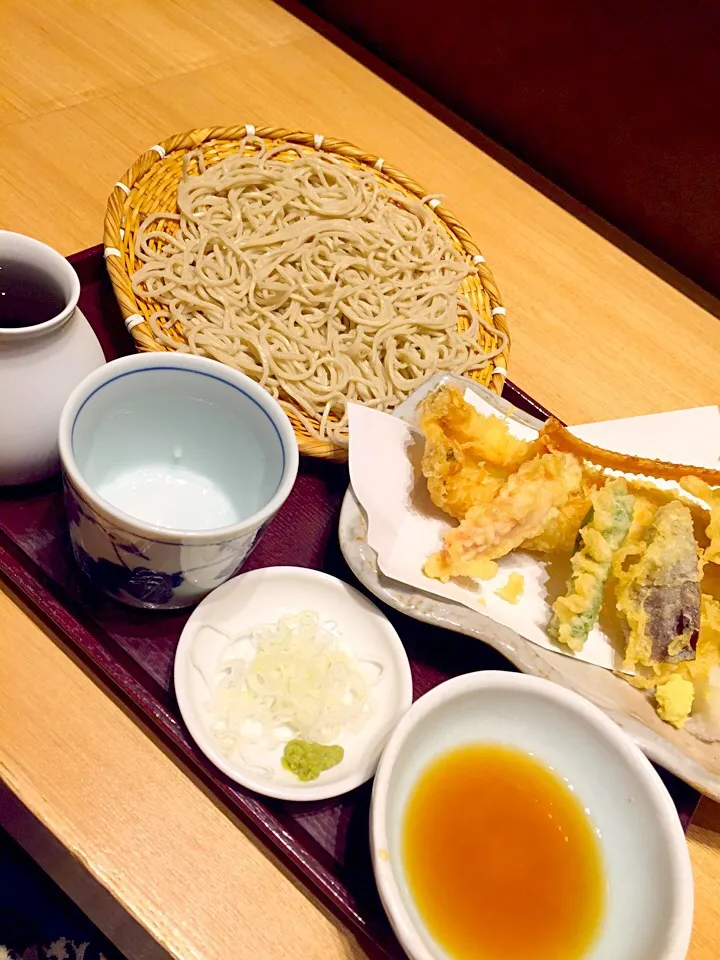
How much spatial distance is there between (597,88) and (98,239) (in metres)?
1.57

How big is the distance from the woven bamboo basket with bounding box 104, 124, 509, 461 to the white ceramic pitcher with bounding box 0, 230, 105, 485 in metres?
0.26

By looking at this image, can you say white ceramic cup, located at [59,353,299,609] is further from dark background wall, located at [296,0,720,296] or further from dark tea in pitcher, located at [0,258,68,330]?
dark background wall, located at [296,0,720,296]

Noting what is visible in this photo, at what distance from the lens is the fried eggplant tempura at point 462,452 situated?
57.8 inches

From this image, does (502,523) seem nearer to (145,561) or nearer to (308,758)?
(308,758)

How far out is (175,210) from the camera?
1.81 metres

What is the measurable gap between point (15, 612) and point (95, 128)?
1399 mm

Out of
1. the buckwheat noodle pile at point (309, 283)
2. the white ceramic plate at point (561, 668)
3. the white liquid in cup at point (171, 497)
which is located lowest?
the white liquid in cup at point (171, 497)

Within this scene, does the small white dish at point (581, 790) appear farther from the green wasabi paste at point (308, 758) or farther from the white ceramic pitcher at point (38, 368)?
the white ceramic pitcher at point (38, 368)

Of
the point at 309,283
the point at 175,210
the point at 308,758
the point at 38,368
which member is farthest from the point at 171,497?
the point at 175,210

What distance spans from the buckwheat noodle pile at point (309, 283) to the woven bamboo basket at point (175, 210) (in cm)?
3

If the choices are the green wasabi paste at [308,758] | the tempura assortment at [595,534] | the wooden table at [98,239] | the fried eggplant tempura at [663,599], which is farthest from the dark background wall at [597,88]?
the green wasabi paste at [308,758]

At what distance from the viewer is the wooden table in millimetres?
1128

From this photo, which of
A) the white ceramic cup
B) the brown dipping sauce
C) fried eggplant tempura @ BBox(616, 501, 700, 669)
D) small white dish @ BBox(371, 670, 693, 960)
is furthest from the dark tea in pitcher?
fried eggplant tempura @ BBox(616, 501, 700, 669)

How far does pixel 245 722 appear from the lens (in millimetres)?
1210
